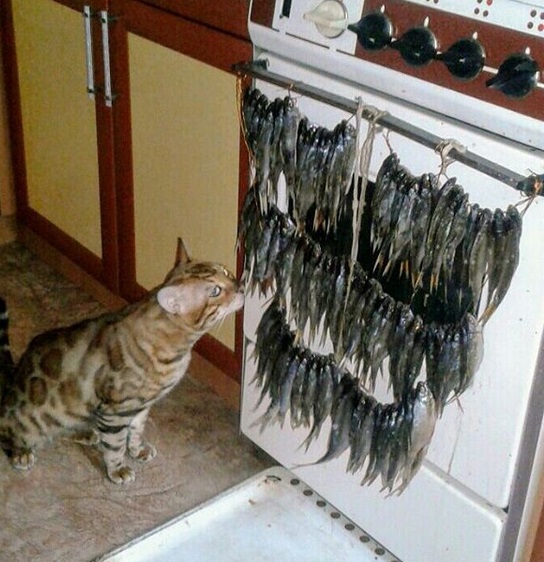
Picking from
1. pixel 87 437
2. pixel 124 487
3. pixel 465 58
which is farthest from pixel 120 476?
pixel 465 58

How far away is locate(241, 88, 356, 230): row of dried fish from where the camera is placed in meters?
1.40

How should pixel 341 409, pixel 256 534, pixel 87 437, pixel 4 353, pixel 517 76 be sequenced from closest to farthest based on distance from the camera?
pixel 517 76 → pixel 341 409 → pixel 256 534 → pixel 4 353 → pixel 87 437

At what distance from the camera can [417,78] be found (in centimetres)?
128

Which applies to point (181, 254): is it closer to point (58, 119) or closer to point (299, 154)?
point (299, 154)

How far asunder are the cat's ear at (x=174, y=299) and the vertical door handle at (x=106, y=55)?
57cm

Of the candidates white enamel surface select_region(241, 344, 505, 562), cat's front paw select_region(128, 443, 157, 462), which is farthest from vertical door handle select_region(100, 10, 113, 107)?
cat's front paw select_region(128, 443, 157, 462)

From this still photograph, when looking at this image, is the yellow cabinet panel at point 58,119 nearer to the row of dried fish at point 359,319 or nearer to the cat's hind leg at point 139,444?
the cat's hind leg at point 139,444

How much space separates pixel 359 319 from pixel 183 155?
0.62 m

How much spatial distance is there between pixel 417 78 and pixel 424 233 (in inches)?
8.6

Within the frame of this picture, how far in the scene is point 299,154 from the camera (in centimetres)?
144

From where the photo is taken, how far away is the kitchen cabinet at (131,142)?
1.77 metres

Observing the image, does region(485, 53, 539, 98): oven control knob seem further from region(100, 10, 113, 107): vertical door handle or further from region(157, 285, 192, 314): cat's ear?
region(100, 10, 113, 107): vertical door handle

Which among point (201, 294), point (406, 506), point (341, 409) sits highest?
point (201, 294)

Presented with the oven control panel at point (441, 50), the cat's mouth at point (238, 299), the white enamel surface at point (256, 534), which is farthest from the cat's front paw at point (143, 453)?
the oven control panel at point (441, 50)
